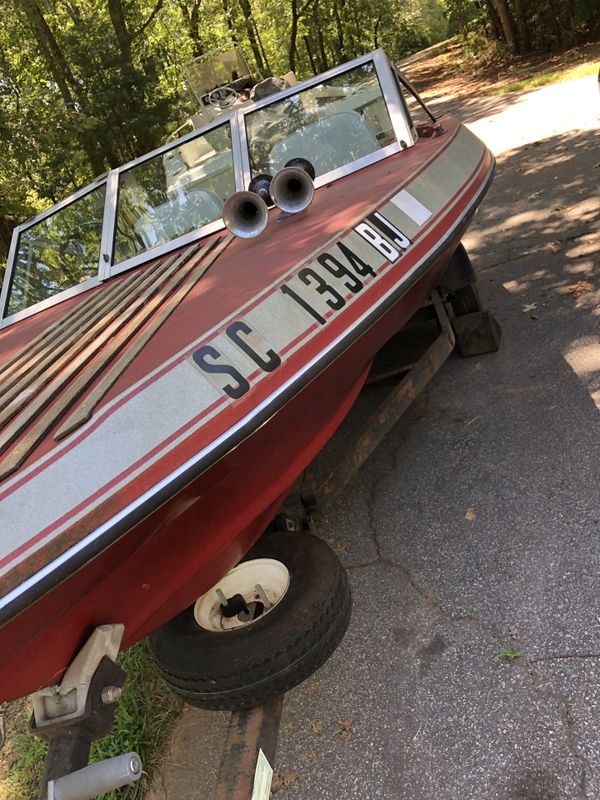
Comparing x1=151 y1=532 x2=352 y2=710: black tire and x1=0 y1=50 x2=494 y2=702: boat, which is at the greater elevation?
x1=0 y1=50 x2=494 y2=702: boat

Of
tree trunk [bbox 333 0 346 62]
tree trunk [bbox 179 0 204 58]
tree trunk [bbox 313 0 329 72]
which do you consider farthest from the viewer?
tree trunk [bbox 333 0 346 62]

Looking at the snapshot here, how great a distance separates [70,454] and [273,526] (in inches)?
53.8

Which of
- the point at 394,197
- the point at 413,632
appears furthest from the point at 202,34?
the point at 413,632

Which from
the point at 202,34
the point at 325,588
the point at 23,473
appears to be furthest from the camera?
the point at 202,34

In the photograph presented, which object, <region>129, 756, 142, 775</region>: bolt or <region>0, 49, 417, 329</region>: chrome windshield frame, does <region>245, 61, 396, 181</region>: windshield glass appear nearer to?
<region>0, 49, 417, 329</region>: chrome windshield frame

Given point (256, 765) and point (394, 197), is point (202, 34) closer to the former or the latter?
point (394, 197)

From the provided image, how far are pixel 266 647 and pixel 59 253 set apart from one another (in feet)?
9.95

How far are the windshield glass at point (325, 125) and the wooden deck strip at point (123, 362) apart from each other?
1.24m

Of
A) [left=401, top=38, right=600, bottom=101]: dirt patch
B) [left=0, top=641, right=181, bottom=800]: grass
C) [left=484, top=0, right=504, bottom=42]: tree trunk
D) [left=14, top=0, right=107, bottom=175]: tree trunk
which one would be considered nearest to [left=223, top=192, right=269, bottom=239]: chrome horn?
[left=0, top=641, right=181, bottom=800]: grass

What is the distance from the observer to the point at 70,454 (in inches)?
67.3

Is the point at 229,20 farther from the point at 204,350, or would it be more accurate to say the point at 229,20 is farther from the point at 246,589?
the point at 246,589

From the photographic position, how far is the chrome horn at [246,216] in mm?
2766

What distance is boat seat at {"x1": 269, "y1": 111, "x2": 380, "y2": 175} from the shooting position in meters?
3.72

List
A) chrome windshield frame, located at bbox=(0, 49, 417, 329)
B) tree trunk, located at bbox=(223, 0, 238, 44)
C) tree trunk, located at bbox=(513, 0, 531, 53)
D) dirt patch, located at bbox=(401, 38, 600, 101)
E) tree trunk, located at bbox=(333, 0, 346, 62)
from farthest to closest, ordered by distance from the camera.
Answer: tree trunk, located at bbox=(333, 0, 346, 62) → tree trunk, located at bbox=(223, 0, 238, 44) → tree trunk, located at bbox=(513, 0, 531, 53) → dirt patch, located at bbox=(401, 38, 600, 101) → chrome windshield frame, located at bbox=(0, 49, 417, 329)
